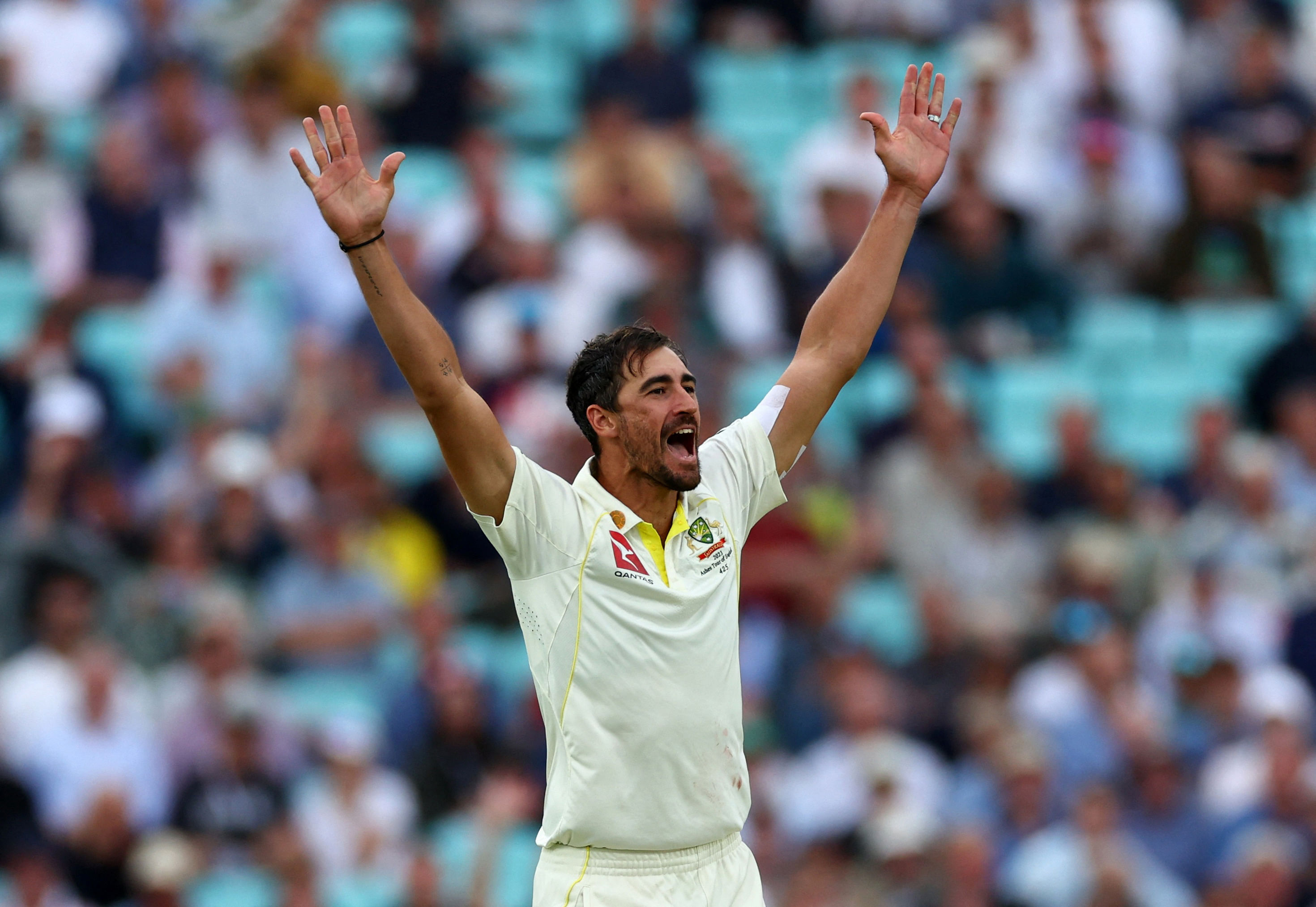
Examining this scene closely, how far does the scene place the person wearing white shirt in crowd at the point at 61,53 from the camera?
13.5 m

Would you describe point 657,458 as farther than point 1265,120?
No

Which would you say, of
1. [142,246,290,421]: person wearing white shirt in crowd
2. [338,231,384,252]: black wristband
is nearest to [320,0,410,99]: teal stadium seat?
[142,246,290,421]: person wearing white shirt in crowd

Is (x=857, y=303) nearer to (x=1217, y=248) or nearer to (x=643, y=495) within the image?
(x=643, y=495)

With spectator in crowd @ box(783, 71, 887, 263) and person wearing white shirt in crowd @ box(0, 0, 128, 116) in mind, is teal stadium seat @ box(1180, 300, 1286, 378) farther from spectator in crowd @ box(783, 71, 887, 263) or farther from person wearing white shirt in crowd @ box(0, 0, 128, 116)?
person wearing white shirt in crowd @ box(0, 0, 128, 116)

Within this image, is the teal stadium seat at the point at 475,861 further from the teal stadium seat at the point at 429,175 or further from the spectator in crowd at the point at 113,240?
the teal stadium seat at the point at 429,175

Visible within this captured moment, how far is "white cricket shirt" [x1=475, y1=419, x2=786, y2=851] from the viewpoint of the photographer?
4.98 meters

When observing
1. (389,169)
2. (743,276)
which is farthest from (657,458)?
(743,276)

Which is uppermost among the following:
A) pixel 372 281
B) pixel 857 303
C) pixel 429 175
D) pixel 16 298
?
pixel 429 175

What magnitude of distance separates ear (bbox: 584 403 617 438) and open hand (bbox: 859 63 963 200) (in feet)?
3.91

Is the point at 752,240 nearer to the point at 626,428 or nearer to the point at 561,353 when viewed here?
the point at 561,353

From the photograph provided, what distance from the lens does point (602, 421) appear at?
17.4ft

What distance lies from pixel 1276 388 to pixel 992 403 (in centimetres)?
177

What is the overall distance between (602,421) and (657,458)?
0.72 feet

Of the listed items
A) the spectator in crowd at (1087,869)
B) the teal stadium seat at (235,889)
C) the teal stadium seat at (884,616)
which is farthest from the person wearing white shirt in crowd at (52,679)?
the spectator in crowd at (1087,869)
